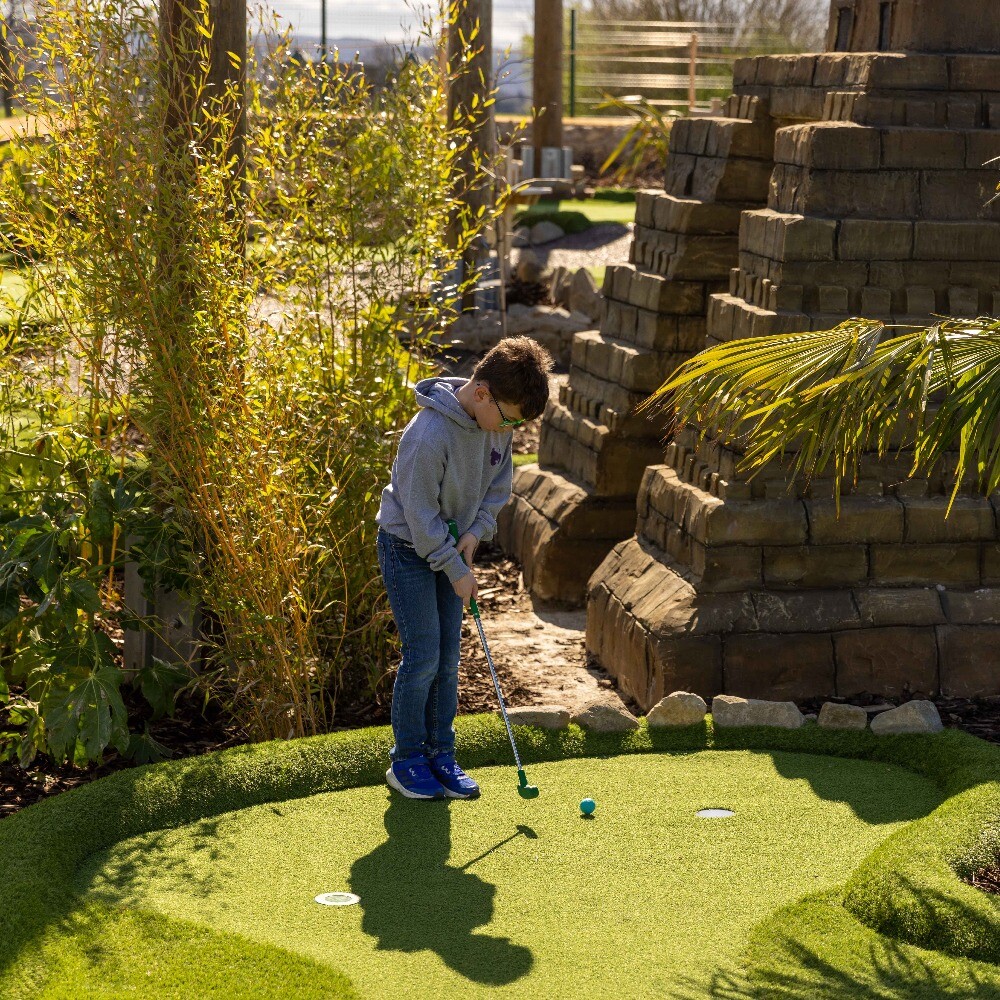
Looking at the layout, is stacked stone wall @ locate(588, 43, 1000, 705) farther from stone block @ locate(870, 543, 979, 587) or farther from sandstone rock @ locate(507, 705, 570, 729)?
sandstone rock @ locate(507, 705, 570, 729)

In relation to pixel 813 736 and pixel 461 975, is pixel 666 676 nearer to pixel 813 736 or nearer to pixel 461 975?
pixel 813 736

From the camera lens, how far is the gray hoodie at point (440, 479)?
167 inches

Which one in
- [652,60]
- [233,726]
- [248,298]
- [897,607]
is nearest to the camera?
[248,298]

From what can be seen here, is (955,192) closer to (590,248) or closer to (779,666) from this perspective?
(779,666)

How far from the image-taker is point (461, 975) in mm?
3414

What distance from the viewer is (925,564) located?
18.3 ft

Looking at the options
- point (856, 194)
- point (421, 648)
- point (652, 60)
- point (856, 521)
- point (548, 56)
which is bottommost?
point (421, 648)

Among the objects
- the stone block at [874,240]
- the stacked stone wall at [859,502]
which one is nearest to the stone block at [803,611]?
the stacked stone wall at [859,502]

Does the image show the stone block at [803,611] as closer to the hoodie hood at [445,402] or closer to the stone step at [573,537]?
the stone step at [573,537]

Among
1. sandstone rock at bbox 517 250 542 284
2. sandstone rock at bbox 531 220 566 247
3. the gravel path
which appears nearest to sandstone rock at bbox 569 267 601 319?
sandstone rock at bbox 517 250 542 284

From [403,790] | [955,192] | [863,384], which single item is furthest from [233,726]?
[955,192]

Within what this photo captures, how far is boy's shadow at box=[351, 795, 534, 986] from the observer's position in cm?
350

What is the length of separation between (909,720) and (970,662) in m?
0.72

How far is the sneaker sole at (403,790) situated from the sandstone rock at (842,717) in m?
1.36
